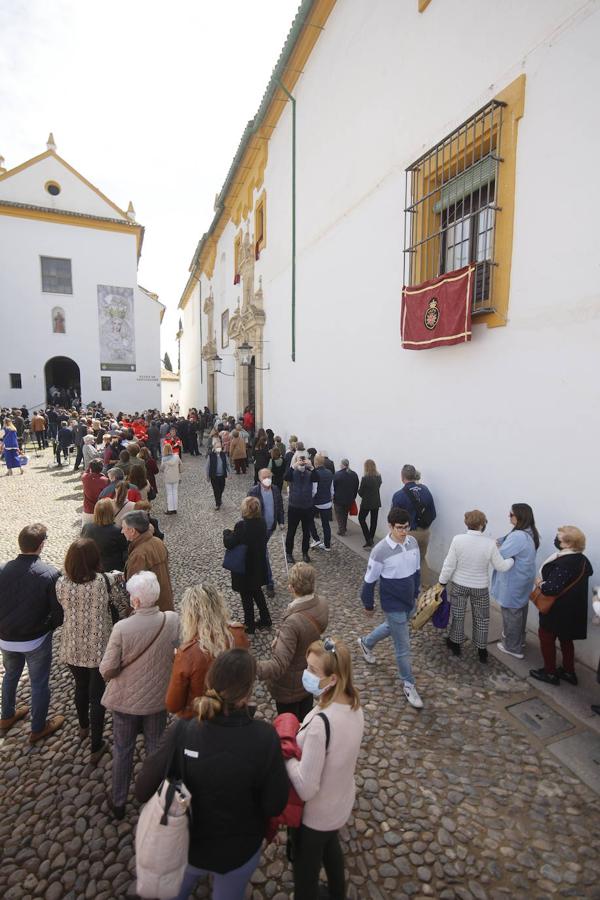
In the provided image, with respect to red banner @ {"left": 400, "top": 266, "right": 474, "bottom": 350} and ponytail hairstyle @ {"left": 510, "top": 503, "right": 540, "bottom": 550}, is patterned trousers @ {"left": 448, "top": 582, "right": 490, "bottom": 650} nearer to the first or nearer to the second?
ponytail hairstyle @ {"left": 510, "top": 503, "right": 540, "bottom": 550}

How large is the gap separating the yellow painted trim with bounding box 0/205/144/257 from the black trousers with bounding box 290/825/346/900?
106 feet

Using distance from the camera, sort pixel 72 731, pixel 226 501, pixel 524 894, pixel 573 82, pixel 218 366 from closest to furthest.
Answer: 1. pixel 524 894
2. pixel 72 731
3. pixel 573 82
4. pixel 226 501
5. pixel 218 366

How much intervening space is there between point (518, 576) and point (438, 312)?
12.0ft

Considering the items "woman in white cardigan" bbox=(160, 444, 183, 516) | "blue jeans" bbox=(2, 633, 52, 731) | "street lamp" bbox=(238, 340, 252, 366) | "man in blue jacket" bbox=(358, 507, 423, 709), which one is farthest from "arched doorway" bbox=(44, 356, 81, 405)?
"man in blue jacket" bbox=(358, 507, 423, 709)

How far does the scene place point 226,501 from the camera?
36.9 ft

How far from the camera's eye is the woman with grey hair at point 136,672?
9.32 ft

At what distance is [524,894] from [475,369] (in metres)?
5.01

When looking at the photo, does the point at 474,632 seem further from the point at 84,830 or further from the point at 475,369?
the point at 84,830

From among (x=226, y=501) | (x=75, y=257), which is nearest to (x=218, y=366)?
(x=75, y=257)

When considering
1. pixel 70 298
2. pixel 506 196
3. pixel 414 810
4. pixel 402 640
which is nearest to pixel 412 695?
pixel 402 640

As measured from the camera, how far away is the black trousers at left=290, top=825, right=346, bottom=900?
2158 millimetres

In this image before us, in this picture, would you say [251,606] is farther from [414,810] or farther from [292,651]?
[414,810]

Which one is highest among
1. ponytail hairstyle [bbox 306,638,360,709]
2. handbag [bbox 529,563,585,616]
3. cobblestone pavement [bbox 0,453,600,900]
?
ponytail hairstyle [bbox 306,638,360,709]

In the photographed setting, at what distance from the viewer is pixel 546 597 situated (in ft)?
13.7
